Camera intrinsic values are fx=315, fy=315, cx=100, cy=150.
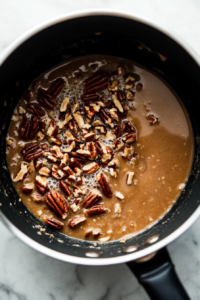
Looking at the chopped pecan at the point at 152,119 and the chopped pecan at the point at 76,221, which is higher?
the chopped pecan at the point at 152,119

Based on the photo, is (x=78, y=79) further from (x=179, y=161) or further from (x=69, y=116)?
(x=179, y=161)

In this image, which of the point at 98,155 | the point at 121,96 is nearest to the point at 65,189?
the point at 98,155

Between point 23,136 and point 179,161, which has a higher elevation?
point 23,136

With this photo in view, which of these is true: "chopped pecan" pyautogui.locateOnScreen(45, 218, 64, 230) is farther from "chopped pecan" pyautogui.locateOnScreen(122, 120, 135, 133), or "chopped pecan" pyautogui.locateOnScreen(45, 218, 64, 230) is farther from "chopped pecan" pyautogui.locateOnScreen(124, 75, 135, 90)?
"chopped pecan" pyautogui.locateOnScreen(124, 75, 135, 90)

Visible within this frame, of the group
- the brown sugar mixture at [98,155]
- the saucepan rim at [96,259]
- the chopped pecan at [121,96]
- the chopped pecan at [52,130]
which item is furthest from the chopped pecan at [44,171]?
the chopped pecan at [121,96]

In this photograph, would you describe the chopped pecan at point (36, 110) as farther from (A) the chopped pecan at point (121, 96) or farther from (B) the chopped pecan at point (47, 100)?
(A) the chopped pecan at point (121, 96)

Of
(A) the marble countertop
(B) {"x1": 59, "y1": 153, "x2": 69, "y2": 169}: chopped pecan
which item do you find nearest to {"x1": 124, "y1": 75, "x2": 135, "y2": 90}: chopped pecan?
(B) {"x1": 59, "y1": 153, "x2": 69, "y2": 169}: chopped pecan

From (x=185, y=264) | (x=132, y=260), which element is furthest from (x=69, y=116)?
(x=185, y=264)

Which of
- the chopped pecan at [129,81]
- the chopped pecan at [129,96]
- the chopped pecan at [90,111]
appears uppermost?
the chopped pecan at [129,81]
